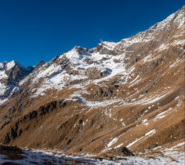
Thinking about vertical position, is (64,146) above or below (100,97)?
below

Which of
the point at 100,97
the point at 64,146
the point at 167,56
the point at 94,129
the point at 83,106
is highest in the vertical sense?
the point at 167,56

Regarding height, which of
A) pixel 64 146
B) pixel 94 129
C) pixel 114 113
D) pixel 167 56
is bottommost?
pixel 64 146

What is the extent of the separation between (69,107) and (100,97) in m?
43.4

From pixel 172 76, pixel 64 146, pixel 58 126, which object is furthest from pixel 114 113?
pixel 172 76

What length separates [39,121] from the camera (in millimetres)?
154500

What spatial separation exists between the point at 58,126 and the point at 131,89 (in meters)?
97.3

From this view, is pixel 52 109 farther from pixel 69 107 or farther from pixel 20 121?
pixel 20 121

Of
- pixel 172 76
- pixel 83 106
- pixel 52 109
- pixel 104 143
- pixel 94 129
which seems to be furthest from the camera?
pixel 52 109

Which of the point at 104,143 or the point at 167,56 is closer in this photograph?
the point at 104,143

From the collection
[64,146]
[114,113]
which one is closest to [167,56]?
[114,113]

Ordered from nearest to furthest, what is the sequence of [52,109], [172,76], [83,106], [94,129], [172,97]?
[172,97] < [94,129] < [172,76] < [83,106] < [52,109]

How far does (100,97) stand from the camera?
6688 inches

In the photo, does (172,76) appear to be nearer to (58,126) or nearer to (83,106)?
(83,106)

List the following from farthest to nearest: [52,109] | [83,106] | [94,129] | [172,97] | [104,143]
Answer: [52,109], [83,106], [94,129], [172,97], [104,143]
